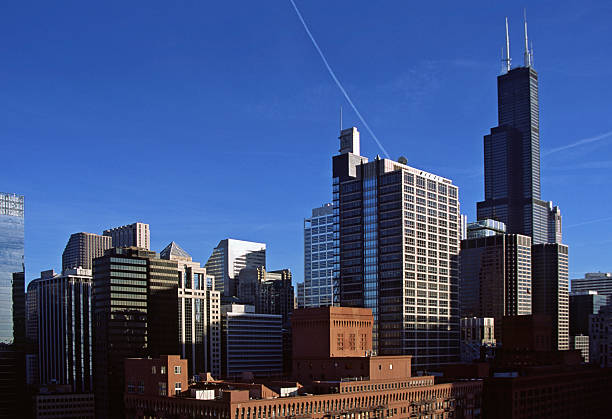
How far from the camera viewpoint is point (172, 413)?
533ft

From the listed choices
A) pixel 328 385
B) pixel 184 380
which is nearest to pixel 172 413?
pixel 184 380

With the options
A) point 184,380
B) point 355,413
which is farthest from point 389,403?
point 184,380

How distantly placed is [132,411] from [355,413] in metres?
53.8

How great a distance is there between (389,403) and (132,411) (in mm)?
65059

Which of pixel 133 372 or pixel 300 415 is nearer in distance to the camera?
pixel 300 415

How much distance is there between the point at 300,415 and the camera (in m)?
163

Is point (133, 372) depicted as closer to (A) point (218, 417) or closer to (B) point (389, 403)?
(A) point (218, 417)

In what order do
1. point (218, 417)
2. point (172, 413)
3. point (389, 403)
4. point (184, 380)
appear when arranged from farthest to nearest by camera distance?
point (389, 403) → point (184, 380) → point (172, 413) → point (218, 417)

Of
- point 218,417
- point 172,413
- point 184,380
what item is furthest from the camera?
point 184,380

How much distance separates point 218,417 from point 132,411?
36.6 metres

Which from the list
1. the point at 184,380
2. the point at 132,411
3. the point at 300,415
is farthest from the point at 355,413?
the point at 132,411

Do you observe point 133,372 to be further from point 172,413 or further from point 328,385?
point 328,385

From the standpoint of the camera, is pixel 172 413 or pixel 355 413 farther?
pixel 355 413

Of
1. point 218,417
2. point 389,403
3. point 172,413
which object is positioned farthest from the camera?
point 389,403
